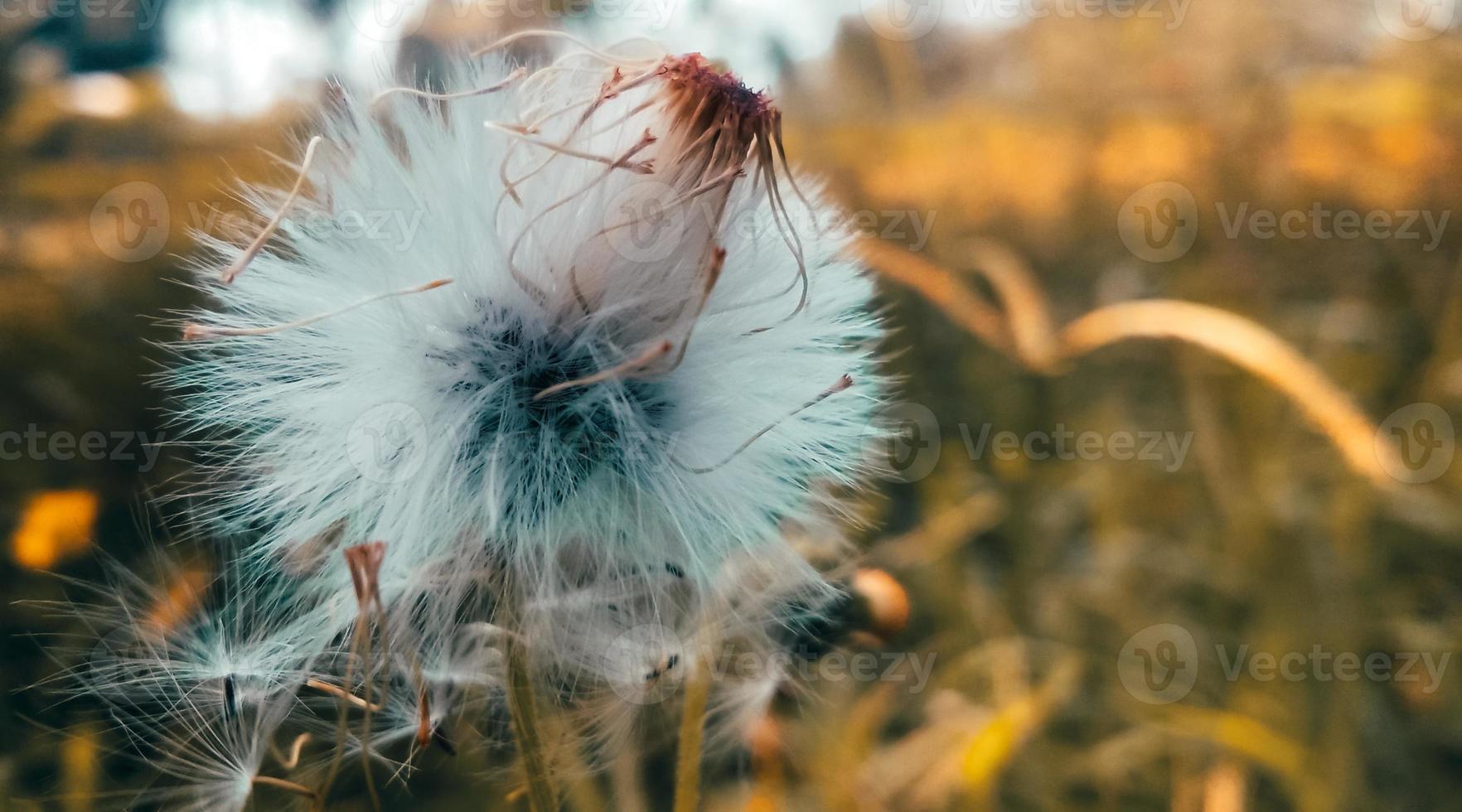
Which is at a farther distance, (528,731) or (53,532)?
(53,532)

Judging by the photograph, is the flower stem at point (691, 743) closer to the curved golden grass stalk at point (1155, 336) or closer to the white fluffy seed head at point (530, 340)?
the white fluffy seed head at point (530, 340)

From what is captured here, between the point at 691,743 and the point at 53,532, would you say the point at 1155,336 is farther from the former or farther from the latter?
the point at 53,532

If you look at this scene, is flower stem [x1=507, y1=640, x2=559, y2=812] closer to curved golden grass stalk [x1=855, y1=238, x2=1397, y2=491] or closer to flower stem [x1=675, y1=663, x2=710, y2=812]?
flower stem [x1=675, y1=663, x2=710, y2=812]

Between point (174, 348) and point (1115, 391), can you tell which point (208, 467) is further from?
point (1115, 391)

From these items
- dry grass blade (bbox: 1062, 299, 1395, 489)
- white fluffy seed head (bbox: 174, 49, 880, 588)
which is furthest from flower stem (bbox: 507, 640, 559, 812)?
dry grass blade (bbox: 1062, 299, 1395, 489)

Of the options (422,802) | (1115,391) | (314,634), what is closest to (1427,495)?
(1115,391)

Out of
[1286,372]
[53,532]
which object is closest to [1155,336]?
[1286,372]
